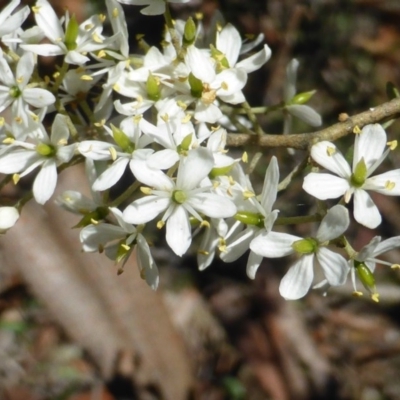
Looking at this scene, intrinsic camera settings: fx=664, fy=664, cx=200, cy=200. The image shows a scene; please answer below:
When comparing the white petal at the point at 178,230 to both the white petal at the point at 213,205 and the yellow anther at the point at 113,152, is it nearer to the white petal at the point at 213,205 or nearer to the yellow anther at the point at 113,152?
the white petal at the point at 213,205

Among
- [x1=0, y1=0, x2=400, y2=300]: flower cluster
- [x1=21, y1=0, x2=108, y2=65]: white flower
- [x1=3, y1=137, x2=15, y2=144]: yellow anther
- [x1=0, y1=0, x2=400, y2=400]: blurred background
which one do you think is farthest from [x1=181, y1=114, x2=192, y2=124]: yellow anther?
[x1=0, y1=0, x2=400, y2=400]: blurred background

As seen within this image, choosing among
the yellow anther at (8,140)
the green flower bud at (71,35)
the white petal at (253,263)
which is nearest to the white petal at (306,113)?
the white petal at (253,263)

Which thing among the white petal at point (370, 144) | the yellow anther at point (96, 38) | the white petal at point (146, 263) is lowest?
the white petal at point (146, 263)

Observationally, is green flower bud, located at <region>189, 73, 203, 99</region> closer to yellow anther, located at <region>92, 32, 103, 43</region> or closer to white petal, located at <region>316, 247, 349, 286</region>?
yellow anther, located at <region>92, 32, 103, 43</region>

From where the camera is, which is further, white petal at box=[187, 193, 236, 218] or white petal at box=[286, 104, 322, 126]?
white petal at box=[286, 104, 322, 126]

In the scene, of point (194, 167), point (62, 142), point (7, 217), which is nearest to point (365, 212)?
point (194, 167)

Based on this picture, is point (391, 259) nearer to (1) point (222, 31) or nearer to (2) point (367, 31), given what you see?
(2) point (367, 31)

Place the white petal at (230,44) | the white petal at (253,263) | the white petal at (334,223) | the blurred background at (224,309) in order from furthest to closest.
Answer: the blurred background at (224,309), the white petal at (230,44), the white petal at (253,263), the white petal at (334,223)
